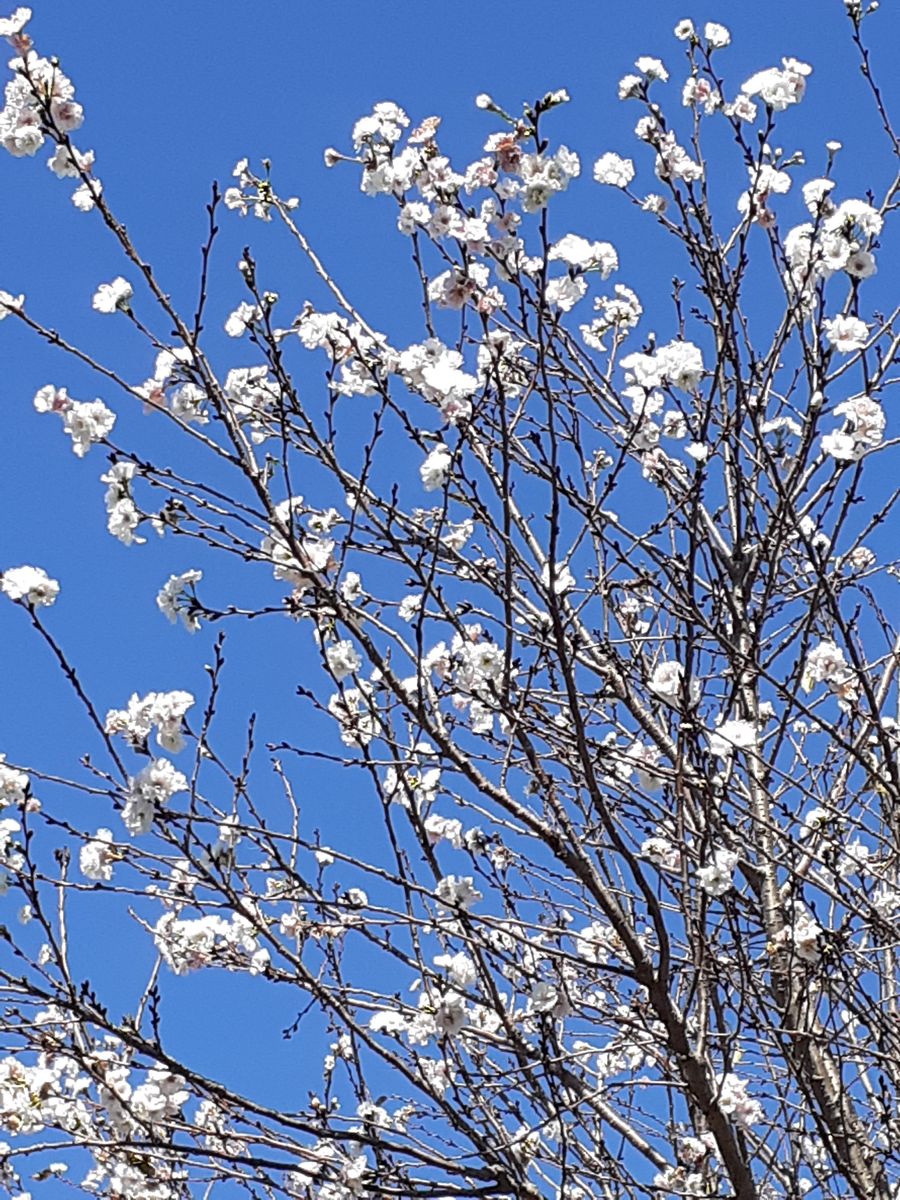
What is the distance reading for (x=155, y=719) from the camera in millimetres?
3211

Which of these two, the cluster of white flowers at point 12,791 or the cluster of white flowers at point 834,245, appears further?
the cluster of white flowers at point 834,245

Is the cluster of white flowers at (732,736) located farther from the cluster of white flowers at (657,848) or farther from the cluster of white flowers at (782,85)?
the cluster of white flowers at (782,85)

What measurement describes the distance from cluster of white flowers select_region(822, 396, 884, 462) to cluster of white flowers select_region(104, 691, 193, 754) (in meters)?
1.97

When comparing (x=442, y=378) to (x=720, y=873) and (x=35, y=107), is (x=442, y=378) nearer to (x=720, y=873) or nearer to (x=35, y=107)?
(x=35, y=107)

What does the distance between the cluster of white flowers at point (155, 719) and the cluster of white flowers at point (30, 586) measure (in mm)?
328

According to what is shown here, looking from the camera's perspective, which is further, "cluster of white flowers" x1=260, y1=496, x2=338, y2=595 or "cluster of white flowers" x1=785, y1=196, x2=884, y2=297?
"cluster of white flowers" x1=785, y1=196, x2=884, y2=297

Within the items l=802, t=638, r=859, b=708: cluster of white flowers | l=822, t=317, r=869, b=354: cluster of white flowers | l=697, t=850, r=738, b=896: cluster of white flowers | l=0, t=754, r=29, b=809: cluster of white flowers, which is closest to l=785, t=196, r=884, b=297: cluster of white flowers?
l=822, t=317, r=869, b=354: cluster of white flowers

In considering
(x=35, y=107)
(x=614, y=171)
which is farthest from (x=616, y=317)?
(x=35, y=107)

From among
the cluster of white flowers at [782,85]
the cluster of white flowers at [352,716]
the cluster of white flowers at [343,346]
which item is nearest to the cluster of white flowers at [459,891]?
the cluster of white flowers at [352,716]

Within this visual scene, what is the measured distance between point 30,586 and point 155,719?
17.7 inches

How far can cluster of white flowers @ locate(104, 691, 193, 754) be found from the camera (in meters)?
3.14

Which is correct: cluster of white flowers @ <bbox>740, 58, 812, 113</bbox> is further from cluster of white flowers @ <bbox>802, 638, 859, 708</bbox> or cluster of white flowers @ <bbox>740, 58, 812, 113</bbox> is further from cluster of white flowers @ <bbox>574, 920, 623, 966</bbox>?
cluster of white flowers @ <bbox>574, 920, 623, 966</bbox>

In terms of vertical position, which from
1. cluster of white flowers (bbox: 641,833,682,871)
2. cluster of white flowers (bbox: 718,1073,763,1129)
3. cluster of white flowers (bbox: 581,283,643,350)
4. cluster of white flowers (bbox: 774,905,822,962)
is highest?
cluster of white flowers (bbox: 581,283,643,350)

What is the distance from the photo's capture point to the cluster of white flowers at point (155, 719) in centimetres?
314
